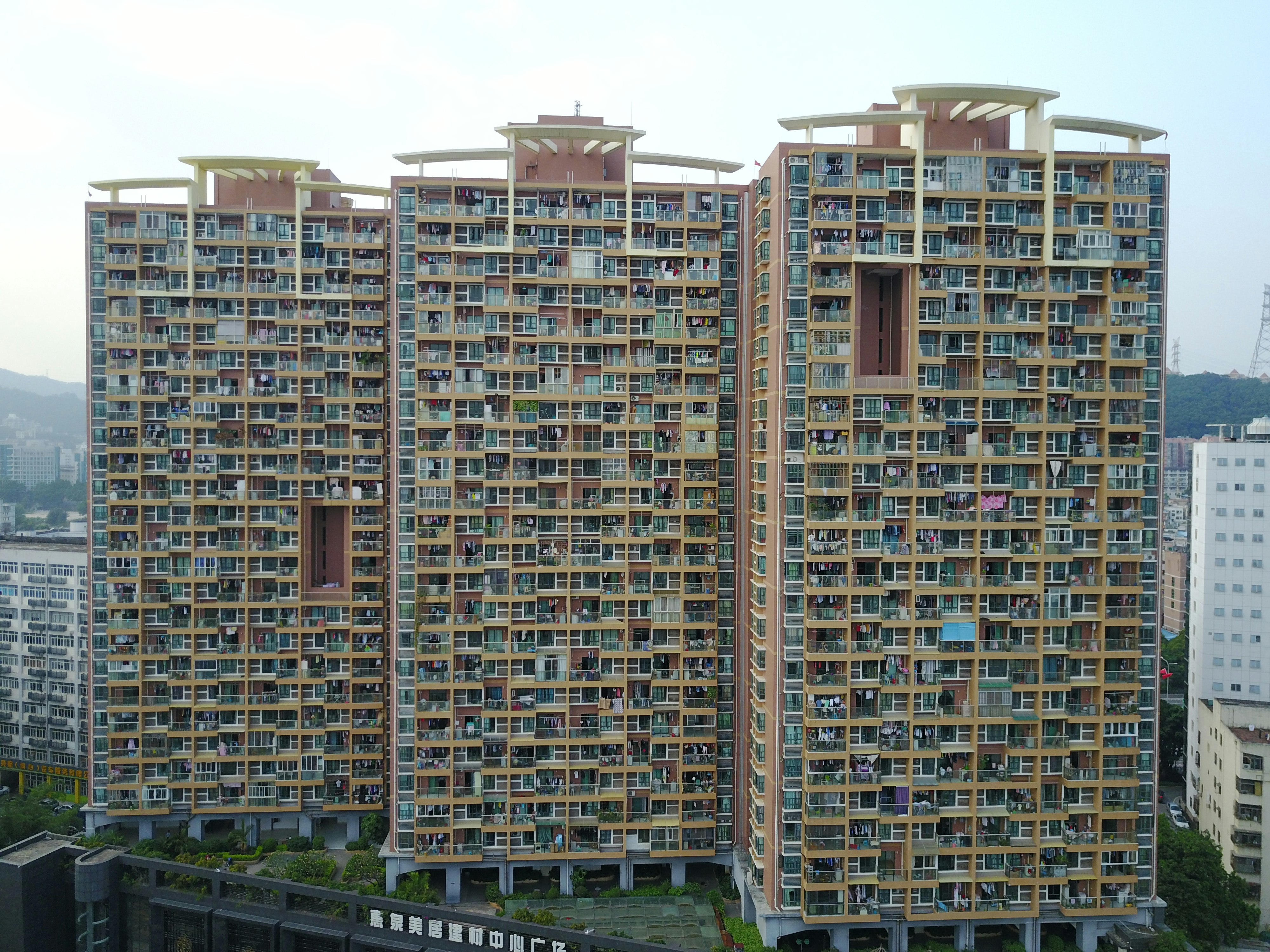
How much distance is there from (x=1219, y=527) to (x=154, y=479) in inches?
3002

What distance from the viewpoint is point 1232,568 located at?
222 ft

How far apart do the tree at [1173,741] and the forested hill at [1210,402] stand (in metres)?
64.9

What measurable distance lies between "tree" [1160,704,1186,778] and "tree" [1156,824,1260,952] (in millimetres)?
28306

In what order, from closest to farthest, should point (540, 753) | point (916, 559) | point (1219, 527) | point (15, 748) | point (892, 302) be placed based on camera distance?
1. point (916, 559)
2. point (892, 302)
3. point (540, 753)
4. point (15, 748)
5. point (1219, 527)

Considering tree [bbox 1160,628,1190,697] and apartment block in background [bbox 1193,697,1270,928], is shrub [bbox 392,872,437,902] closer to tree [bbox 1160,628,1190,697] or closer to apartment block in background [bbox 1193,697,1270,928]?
apartment block in background [bbox 1193,697,1270,928]

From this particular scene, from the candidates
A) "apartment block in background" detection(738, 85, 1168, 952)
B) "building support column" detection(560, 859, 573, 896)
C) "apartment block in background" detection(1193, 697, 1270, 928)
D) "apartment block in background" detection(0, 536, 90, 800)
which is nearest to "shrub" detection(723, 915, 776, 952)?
"apartment block in background" detection(738, 85, 1168, 952)

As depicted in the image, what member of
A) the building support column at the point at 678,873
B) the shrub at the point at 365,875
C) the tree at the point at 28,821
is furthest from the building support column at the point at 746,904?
the tree at the point at 28,821

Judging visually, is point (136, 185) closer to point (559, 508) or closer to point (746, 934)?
point (559, 508)

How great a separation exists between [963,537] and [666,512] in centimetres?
1412

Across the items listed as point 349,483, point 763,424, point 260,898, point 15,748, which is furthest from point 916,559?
point 15,748

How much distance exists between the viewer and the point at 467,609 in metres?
43.1

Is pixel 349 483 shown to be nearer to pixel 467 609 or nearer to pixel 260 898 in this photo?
pixel 467 609

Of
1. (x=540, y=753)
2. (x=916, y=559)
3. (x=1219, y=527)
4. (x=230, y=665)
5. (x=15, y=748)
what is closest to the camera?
(x=916, y=559)

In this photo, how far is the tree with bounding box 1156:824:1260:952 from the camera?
42250mm
